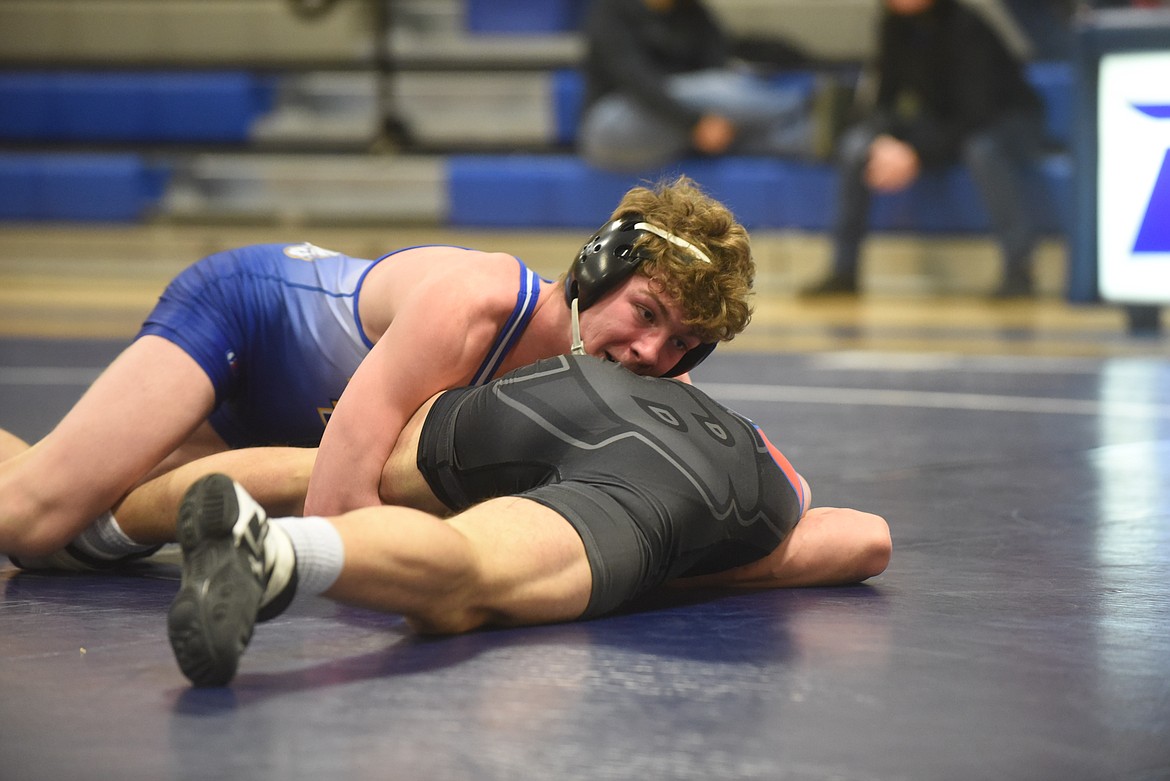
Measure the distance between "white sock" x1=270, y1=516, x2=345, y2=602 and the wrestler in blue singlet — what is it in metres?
0.87

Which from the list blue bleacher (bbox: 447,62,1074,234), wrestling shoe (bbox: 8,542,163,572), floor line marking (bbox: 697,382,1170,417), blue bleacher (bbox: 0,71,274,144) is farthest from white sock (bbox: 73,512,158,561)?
blue bleacher (bbox: 0,71,274,144)

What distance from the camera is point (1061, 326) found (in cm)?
612

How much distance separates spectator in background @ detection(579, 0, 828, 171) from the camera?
7.23 metres

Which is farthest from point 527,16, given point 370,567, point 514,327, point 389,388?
point 370,567

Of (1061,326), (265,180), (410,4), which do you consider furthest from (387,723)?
(410,4)

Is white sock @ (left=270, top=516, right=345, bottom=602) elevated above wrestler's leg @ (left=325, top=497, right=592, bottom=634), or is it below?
above

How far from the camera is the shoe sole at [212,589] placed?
5.37ft

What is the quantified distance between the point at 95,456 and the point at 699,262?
993 mm

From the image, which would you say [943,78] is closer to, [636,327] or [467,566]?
[636,327]

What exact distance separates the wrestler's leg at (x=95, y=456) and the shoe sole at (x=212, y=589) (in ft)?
2.74

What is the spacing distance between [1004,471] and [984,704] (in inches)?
66.7

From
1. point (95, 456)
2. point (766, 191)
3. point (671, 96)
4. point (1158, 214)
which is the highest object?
point (671, 96)

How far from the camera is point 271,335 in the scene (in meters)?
2.68

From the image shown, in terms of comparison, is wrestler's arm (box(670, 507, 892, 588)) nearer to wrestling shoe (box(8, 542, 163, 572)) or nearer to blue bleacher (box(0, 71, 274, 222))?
wrestling shoe (box(8, 542, 163, 572))
